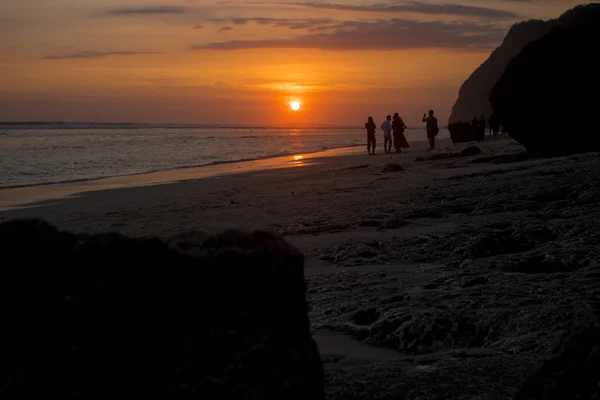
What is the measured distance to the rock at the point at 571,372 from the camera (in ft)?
5.78

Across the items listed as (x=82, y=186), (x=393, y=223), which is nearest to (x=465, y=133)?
(x=82, y=186)

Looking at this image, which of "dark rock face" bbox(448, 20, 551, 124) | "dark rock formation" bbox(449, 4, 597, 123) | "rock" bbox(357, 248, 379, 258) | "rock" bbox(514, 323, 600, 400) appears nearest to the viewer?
"rock" bbox(514, 323, 600, 400)

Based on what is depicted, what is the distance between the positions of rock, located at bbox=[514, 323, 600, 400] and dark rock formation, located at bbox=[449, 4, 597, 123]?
108 meters

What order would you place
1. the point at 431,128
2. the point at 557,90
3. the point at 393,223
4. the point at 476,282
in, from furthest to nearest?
the point at 431,128 < the point at 557,90 < the point at 393,223 < the point at 476,282

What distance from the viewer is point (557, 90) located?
12016 millimetres

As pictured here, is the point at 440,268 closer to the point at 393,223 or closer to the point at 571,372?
the point at 393,223

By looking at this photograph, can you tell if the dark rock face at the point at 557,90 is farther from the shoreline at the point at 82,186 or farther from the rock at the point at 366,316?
the shoreline at the point at 82,186

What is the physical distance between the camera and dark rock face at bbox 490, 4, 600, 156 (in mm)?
11742

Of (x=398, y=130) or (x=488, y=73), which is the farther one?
(x=488, y=73)

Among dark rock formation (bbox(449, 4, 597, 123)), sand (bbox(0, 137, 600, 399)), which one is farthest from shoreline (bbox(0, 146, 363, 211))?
dark rock formation (bbox(449, 4, 597, 123))

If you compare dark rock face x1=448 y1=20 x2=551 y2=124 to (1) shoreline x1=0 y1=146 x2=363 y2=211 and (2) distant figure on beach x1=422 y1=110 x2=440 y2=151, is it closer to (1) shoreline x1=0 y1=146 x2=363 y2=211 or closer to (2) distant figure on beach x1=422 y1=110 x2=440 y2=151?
(2) distant figure on beach x1=422 y1=110 x2=440 y2=151

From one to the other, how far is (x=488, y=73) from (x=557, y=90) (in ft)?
401

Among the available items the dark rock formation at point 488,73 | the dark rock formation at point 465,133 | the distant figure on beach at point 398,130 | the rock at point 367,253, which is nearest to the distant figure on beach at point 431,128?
the distant figure on beach at point 398,130

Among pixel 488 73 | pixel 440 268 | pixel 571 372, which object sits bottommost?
pixel 440 268
